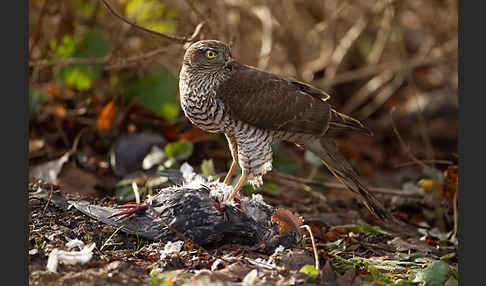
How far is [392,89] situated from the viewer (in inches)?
320

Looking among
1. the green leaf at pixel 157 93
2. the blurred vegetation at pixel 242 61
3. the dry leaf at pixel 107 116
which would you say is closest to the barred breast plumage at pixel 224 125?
the blurred vegetation at pixel 242 61

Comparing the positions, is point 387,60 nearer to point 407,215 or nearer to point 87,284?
point 407,215

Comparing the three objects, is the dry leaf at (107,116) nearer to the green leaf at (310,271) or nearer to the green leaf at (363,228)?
the green leaf at (363,228)

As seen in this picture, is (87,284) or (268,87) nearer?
(87,284)

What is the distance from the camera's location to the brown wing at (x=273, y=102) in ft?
13.0

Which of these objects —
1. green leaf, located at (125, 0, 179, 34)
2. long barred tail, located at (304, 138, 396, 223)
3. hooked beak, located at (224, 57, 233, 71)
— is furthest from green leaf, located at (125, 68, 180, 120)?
hooked beak, located at (224, 57, 233, 71)

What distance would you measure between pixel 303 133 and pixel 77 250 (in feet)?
6.02

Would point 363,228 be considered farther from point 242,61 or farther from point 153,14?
point 153,14

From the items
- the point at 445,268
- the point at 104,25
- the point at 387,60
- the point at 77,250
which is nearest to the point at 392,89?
the point at 387,60

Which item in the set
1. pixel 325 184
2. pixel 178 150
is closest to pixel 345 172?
pixel 325 184

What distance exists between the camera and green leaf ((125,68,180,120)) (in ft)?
20.4

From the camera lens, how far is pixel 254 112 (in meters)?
4.01

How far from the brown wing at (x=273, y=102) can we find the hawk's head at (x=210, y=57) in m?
0.13

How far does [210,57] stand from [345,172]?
1382 mm
